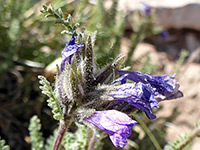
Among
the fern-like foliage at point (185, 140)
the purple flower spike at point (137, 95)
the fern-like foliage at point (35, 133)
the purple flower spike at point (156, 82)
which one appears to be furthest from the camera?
the fern-like foliage at point (35, 133)

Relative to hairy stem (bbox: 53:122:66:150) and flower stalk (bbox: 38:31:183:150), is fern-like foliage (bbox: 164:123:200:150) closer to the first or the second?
flower stalk (bbox: 38:31:183:150)

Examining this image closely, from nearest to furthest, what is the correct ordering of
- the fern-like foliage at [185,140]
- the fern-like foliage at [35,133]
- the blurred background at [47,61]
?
1. the fern-like foliage at [185,140]
2. the fern-like foliage at [35,133]
3. the blurred background at [47,61]

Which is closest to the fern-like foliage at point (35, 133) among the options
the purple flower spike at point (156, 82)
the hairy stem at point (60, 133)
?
the hairy stem at point (60, 133)

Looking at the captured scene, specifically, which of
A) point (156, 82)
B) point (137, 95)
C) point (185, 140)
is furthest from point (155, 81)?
point (185, 140)

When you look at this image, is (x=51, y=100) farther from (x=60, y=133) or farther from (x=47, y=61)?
(x=47, y=61)

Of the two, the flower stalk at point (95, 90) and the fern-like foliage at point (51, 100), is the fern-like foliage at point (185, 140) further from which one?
the fern-like foliage at point (51, 100)

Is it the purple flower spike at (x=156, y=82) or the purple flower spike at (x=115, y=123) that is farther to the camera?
the purple flower spike at (x=156, y=82)

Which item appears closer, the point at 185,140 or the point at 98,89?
the point at 98,89

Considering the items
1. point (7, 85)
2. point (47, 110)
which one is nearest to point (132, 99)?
point (47, 110)
